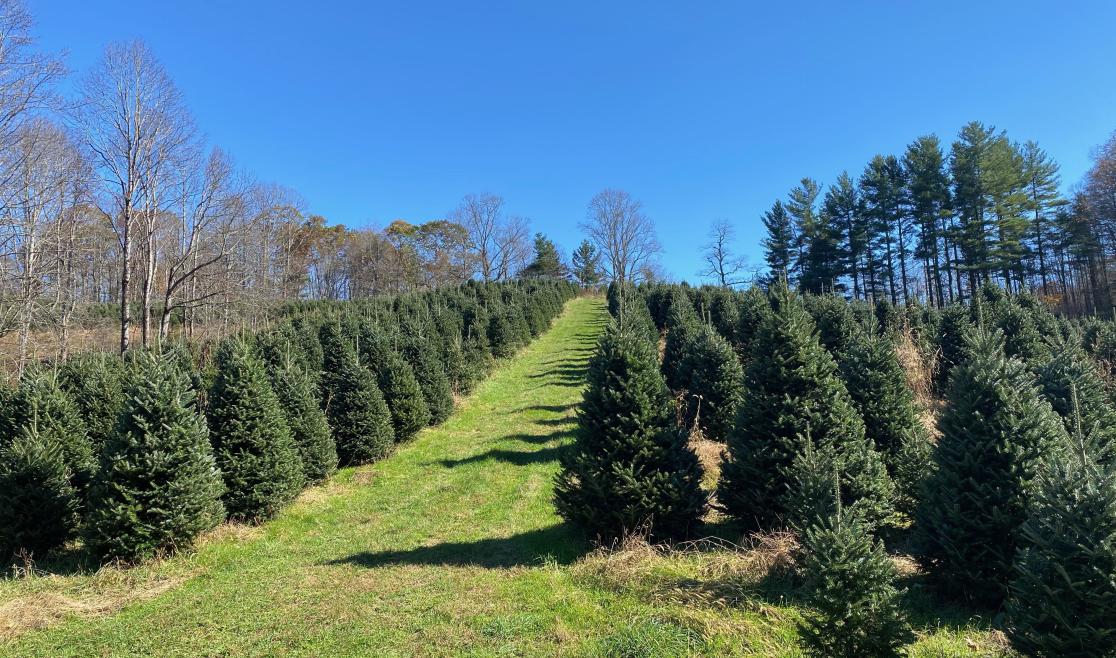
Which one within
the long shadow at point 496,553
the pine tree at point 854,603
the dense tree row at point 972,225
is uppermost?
the dense tree row at point 972,225

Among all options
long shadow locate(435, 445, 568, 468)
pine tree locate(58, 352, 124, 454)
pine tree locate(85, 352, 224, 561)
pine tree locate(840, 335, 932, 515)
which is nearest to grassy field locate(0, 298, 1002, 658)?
pine tree locate(85, 352, 224, 561)

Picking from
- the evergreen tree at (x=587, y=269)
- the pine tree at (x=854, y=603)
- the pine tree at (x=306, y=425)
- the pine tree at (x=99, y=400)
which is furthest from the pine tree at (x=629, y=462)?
the evergreen tree at (x=587, y=269)

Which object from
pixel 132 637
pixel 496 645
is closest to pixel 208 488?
pixel 132 637

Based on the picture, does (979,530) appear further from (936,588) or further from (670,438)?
(670,438)

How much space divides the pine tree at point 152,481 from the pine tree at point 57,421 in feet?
7.18

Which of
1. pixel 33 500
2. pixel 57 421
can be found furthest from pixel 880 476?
pixel 57 421

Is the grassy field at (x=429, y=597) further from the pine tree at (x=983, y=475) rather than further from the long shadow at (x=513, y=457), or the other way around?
the long shadow at (x=513, y=457)

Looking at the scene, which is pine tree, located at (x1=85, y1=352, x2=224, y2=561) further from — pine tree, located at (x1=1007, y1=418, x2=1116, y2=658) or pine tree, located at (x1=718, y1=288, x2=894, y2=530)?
pine tree, located at (x1=1007, y1=418, x2=1116, y2=658)

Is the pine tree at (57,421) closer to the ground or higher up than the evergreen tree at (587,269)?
closer to the ground

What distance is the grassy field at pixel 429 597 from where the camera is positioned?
4.52 metres

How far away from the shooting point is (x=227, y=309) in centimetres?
2473

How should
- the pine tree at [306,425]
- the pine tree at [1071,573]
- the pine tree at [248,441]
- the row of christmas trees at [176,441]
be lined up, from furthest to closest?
the pine tree at [306,425], the pine tree at [248,441], the row of christmas trees at [176,441], the pine tree at [1071,573]

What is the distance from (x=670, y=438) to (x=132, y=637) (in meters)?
6.08

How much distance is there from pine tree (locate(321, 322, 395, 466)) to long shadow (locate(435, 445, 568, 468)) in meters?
1.48
